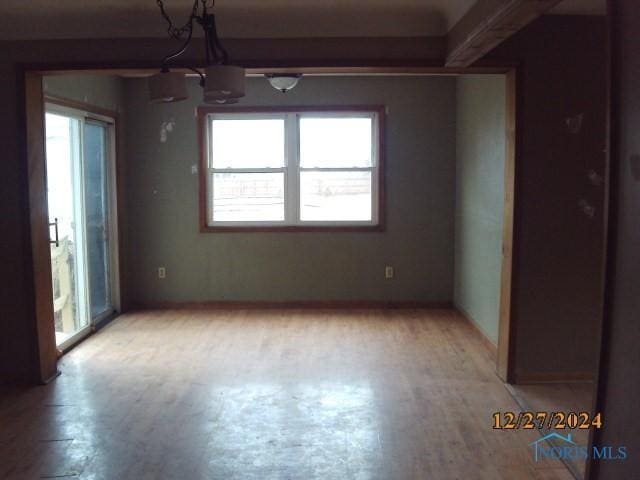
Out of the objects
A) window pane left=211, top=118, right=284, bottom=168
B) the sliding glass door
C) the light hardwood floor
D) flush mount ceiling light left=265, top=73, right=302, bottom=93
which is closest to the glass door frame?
the sliding glass door

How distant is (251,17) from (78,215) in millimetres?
2380

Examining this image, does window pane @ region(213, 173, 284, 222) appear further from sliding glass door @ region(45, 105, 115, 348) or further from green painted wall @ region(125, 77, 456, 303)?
sliding glass door @ region(45, 105, 115, 348)

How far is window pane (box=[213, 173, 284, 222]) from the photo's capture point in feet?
20.0

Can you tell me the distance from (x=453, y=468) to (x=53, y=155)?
3641 mm

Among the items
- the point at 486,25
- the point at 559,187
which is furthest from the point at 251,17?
the point at 559,187

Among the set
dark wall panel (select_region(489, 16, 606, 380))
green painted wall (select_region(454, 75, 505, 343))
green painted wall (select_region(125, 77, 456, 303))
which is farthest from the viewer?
green painted wall (select_region(125, 77, 456, 303))

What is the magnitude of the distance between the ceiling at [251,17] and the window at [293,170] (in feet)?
7.49

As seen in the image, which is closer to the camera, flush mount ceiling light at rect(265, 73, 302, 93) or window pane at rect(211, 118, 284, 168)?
flush mount ceiling light at rect(265, 73, 302, 93)

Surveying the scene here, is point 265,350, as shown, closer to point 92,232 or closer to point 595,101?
point 92,232

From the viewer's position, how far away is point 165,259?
20.1ft

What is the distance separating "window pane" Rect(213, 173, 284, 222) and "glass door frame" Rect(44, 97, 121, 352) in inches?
39.4

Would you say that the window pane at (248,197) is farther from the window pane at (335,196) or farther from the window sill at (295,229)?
the window pane at (335,196)

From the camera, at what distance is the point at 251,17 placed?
3625 millimetres

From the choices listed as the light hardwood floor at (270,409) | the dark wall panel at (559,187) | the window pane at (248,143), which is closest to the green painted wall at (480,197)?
the light hardwood floor at (270,409)
